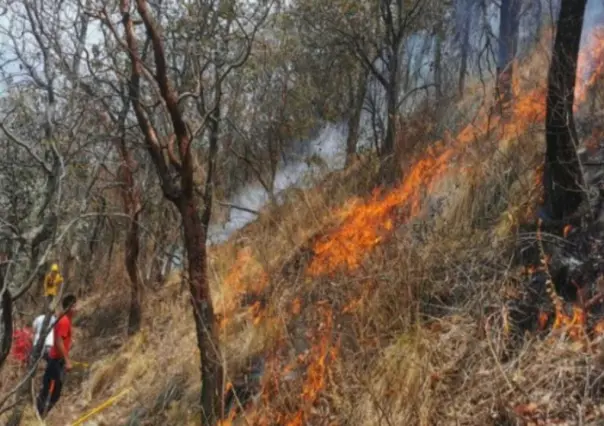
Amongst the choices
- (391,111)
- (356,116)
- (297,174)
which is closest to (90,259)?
(297,174)

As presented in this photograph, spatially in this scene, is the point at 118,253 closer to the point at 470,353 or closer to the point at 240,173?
the point at 240,173

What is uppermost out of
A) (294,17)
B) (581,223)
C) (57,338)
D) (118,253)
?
(294,17)

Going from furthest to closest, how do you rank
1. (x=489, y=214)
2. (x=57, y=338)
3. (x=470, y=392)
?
(x=57, y=338) → (x=489, y=214) → (x=470, y=392)

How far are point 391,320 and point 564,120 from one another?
231 cm

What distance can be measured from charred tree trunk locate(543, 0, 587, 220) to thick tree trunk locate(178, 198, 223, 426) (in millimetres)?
3253

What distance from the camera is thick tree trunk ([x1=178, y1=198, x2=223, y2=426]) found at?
19.3ft

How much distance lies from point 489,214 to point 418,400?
9.64 ft

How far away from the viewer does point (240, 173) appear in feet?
54.2

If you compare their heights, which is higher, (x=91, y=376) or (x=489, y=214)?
(x=489, y=214)

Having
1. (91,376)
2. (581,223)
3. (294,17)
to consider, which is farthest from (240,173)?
(581,223)

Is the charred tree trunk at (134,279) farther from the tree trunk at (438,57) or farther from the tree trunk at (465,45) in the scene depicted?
the tree trunk at (465,45)

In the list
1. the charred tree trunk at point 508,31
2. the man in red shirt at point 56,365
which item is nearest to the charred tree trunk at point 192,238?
the man in red shirt at point 56,365

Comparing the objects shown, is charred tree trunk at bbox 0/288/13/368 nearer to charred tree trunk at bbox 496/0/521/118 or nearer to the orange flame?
the orange flame

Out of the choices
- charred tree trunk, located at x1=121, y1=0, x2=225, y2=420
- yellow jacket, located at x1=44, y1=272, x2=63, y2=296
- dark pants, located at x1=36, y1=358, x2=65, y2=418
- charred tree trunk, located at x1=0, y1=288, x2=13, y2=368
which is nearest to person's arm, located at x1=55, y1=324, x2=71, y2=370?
dark pants, located at x1=36, y1=358, x2=65, y2=418
